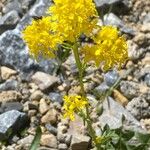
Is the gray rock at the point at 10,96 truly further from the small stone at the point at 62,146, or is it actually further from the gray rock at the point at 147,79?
the gray rock at the point at 147,79

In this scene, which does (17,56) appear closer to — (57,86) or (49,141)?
(57,86)

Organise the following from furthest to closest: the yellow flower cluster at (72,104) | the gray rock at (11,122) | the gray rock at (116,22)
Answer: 1. the gray rock at (116,22)
2. the gray rock at (11,122)
3. the yellow flower cluster at (72,104)

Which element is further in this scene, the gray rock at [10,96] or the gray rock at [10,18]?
the gray rock at [10,18]

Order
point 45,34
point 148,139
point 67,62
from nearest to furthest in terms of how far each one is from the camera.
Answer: point 45,34 → point 148,139 → point 67,62

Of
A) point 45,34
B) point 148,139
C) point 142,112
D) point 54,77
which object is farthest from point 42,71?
point 45,34

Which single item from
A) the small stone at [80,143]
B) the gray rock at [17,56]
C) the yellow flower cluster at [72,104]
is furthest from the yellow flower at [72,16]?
the gray rock at [17,56]

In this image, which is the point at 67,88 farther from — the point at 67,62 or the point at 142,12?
the point at 142,12

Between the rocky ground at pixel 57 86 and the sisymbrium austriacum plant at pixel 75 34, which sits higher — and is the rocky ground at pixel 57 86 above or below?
below

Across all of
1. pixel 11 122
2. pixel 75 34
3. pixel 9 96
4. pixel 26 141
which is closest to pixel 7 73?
pixel 9 96
